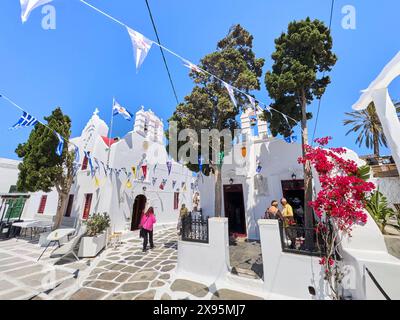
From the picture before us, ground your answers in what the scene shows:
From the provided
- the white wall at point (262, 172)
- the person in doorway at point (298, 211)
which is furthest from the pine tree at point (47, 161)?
the person in doorway at point (298, 211)

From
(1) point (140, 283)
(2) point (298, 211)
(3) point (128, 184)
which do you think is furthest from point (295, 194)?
(3) point (128, 184)

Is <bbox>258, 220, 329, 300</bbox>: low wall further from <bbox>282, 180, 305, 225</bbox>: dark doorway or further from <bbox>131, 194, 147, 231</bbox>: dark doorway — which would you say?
<bbox>131, 194, 147, 231</bbox>: dark doorway

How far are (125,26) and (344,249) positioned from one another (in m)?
7.10

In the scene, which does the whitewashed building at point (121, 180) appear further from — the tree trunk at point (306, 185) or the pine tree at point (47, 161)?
the tree trunk at point (306, 185)

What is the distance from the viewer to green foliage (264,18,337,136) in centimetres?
661

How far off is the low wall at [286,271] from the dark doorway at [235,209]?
17.9ft

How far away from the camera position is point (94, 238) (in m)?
7.71

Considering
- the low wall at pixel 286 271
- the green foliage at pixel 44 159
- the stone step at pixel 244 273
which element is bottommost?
the stone step at pixel 244 273

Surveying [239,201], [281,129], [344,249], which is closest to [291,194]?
[239,201]

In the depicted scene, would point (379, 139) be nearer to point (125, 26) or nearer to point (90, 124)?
point (125, 26)

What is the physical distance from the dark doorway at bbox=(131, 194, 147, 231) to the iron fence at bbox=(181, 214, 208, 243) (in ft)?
25.8

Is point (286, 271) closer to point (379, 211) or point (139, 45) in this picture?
point (379, 211)

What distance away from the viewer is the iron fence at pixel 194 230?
584cm

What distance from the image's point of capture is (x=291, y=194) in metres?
8.85
